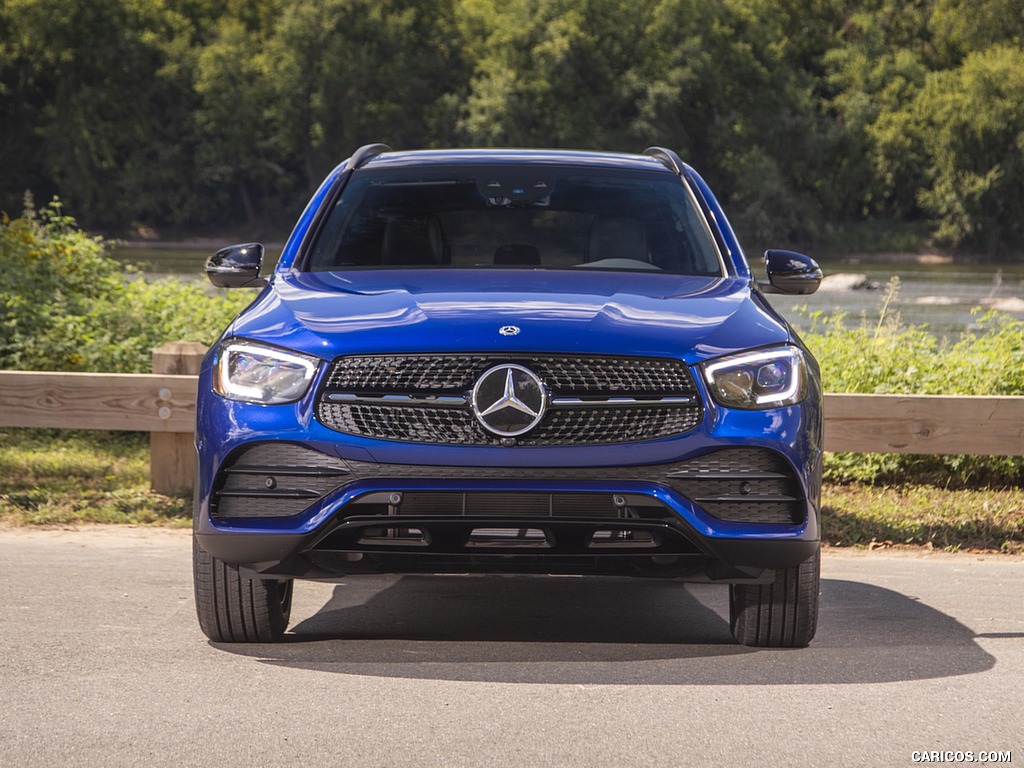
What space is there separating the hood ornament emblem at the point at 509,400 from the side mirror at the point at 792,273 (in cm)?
147

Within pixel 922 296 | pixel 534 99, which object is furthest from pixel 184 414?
pixel 534 99

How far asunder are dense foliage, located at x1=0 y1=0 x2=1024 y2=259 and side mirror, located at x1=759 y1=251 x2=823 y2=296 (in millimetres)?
70238

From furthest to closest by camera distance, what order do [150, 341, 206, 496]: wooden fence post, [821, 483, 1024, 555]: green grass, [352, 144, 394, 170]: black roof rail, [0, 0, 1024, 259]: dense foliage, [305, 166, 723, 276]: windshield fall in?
[0, 0, 1024, 259]: dense foliage
[150, 341, 206, 496]: wooden fence post
[821, 483, 1024, 555]: green grass
[352, 144, 394, 170]: black roof rail
[305, 166, 723, 276]: windshield

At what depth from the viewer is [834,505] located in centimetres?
859

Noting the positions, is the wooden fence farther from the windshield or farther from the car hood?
the car hood

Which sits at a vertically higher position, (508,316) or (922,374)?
(508,316)

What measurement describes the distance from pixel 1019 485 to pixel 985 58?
71.4 metres

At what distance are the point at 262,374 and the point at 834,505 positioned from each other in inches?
185

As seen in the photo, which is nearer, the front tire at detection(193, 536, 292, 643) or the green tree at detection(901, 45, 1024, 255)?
the front tire at detection(193, 536, 292, 643)

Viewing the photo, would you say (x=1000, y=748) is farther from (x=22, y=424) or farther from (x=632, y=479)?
(x=22, y=424)

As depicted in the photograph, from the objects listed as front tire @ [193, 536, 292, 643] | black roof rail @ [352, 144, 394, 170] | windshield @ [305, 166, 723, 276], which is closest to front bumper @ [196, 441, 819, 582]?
front tire @ [193, 536, 292, 643]

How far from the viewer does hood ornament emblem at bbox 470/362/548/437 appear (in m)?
4.55

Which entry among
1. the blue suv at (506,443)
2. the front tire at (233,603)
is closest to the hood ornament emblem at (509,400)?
the blue suv at (506,443)

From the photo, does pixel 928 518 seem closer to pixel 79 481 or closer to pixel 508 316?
pixel 508 316
